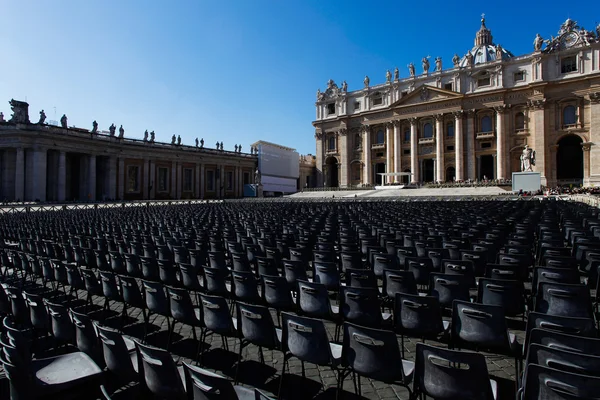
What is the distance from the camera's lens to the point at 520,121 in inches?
1970

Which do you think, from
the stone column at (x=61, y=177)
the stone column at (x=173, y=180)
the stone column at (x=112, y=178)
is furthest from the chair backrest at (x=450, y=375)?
the stone column at (x=173, y=180)

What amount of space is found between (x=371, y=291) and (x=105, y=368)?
286cm

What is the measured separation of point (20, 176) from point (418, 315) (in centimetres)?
4321

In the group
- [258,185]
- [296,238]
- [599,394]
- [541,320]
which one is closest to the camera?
[599,394]

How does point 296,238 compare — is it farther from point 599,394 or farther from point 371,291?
point 599,394

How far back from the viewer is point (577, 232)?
8.55 meters

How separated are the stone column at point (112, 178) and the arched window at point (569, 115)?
56.4m

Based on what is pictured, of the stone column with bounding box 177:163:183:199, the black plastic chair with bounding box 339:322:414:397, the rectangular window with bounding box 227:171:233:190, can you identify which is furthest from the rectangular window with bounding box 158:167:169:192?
the black plastic chair with bounding box 339:322:414:397

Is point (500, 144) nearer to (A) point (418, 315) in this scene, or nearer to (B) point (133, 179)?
(B) point (133, 179)

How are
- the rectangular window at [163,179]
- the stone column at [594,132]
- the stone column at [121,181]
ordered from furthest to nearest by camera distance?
the rectangular window at [163,179], the stone column at [121,181], the stone column at [594,132]

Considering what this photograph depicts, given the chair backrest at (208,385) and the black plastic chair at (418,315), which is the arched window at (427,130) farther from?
the chair backrest at (208,385)

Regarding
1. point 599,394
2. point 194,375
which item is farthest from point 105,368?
point 599,394

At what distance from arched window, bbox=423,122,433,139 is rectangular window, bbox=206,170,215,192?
33.6 meters

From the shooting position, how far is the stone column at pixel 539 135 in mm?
46875
